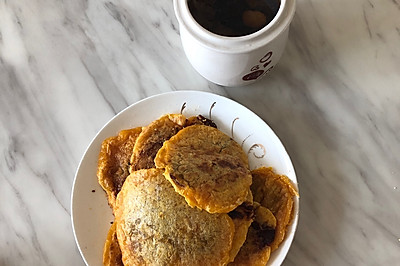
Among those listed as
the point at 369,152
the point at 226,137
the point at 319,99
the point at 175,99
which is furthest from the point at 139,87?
the point at 369,152

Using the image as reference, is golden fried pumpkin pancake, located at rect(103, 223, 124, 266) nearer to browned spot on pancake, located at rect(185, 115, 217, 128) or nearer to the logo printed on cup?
browned spot on pancake, located at rect(185, 115, 217, 128)

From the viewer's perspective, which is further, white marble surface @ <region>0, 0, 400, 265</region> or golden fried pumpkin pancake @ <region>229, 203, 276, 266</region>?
white marble surface @ <region>0, 0, 400, 265</region>

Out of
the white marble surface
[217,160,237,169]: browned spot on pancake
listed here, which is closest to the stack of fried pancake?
[217,160,237,169]: browned spot on pancake

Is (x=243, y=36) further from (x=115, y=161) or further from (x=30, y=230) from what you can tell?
(x=30, y=230)

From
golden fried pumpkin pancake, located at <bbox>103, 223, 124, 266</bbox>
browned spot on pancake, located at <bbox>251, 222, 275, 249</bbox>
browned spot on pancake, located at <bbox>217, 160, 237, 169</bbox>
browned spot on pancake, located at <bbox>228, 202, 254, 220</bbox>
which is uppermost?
browned spot on pancake, located at <bbox>217, 160, 237, 169</bbox>

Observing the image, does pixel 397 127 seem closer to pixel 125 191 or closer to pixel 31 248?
pixel 125 191

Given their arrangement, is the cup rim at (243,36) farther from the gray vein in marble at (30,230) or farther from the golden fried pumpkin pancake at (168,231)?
the gray vein in marble at (30,230)

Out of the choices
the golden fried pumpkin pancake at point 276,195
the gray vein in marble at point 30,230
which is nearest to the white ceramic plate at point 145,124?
the golden fried pumpkin pancake at point 276,195
